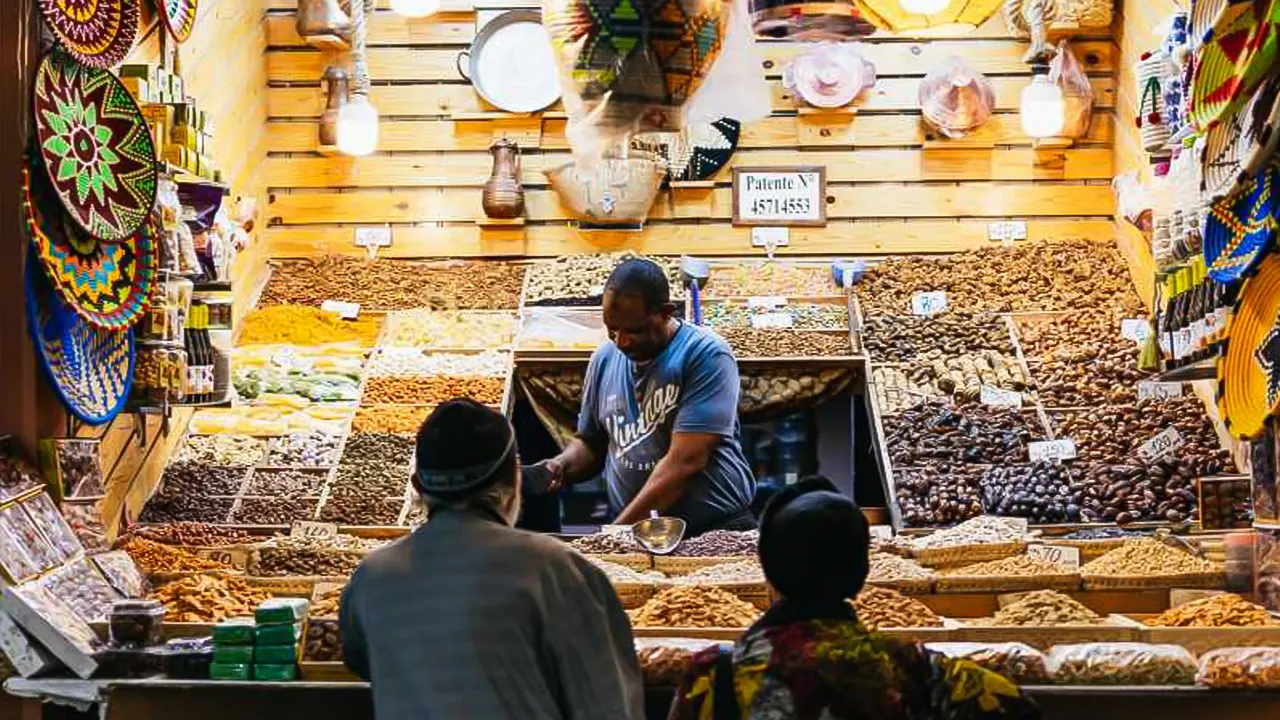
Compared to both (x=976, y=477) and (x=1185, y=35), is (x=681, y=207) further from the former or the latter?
(x=1185, y=35)

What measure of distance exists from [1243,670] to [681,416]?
8.45 feet

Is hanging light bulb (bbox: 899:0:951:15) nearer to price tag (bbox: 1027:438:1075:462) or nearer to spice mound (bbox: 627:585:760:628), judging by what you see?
spice mound (bbox: 627:585:760:628)

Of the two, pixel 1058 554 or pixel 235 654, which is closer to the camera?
pixel 235 654

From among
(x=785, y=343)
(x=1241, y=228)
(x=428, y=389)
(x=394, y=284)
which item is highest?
(x=394, y=284)

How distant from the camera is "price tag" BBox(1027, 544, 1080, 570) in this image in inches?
205

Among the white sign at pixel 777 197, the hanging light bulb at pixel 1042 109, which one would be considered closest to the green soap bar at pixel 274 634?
the white sign at pixel 777 197

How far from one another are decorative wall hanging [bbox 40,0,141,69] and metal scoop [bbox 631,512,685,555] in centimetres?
222

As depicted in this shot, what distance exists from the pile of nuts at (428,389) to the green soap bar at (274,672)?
380cm

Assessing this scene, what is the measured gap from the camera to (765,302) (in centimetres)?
865

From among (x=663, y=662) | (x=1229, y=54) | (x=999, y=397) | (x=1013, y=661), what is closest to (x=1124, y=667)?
(x=1013, y=661)

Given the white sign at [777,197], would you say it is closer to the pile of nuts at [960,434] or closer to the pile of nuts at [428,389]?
the pile of nuts at [960,434]

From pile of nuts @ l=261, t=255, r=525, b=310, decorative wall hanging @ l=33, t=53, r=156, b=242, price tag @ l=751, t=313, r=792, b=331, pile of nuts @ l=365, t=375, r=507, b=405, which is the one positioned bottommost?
pile of nuts @ l=365, t=375, r=507, b=405

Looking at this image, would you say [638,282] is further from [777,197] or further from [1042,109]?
[1042,109]

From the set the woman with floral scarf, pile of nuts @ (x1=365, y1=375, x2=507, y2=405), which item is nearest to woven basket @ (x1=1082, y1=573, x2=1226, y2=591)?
the woman with floral scarf
